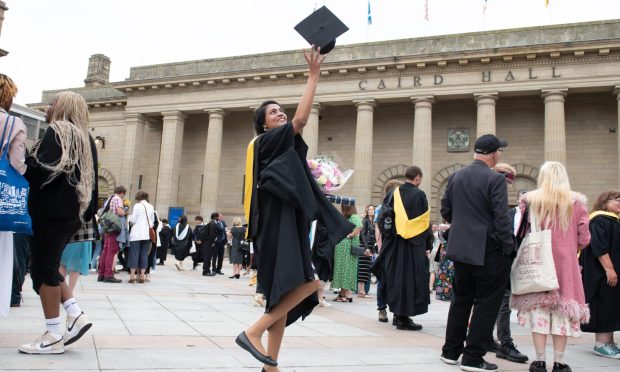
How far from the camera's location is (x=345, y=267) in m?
10.0

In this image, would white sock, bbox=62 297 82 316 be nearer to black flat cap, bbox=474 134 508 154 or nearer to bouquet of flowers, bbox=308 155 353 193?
black flat cap, bbox=474 134 508 154

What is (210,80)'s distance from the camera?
30766mm

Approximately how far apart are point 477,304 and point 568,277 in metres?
0.93

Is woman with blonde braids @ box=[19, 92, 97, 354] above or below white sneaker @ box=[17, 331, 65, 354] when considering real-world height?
above

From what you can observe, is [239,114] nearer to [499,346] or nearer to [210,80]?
[210,80]

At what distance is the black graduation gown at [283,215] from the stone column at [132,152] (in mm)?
31094

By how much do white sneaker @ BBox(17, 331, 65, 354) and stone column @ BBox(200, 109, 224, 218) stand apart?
2612cm

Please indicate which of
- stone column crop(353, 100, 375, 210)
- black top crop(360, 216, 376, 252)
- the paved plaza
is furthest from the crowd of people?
stone column crop(353, 100, 375, 210)

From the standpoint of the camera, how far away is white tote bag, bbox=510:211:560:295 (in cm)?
467

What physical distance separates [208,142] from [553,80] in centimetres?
1944

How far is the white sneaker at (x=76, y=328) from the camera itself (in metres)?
4.14

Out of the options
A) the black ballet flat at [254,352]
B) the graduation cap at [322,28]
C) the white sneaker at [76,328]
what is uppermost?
the graduation cap at [322,28]

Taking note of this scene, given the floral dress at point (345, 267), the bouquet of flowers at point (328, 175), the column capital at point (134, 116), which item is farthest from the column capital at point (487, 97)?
the column capital at point (134, 116)

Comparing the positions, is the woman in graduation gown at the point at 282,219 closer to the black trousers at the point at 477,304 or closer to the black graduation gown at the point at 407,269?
the black trousers at the point at 477,304
